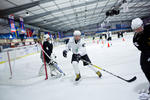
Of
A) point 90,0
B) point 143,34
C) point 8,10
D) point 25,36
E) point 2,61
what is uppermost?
point 90,0

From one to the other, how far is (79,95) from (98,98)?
394mm

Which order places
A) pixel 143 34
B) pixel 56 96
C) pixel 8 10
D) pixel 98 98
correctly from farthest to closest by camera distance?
pixel 8 10, pixel 56 96, pixel 98 98, pixel 143 34

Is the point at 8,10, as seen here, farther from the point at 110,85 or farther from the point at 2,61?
the point at 110,85

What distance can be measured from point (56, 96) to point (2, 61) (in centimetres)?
762

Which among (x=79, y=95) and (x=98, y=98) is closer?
(x=98, y=98)

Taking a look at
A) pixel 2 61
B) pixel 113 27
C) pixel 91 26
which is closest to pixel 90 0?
pixel 2 61

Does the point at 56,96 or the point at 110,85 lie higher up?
the point at 110,85

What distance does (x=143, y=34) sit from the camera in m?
1.40

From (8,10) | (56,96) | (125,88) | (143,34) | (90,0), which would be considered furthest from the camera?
(90,0)

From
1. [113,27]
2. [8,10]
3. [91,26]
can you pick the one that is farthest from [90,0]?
[113,27]

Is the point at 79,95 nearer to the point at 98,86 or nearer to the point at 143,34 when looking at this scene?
the point at 98,86

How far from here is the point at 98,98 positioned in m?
1.84

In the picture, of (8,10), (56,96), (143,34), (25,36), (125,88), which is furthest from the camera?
(25,36)

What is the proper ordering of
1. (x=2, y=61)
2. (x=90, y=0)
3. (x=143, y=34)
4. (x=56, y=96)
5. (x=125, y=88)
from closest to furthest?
1. (x=143, y=34)
2. (x=125, y=88)
3. (x=56, y=96)
4. (x=2, y=61)
5. (x=90, y=0)
